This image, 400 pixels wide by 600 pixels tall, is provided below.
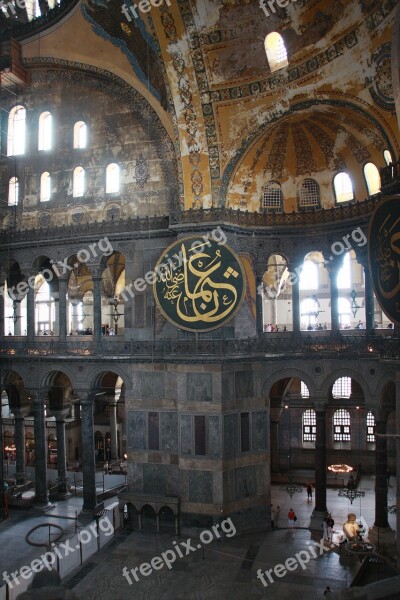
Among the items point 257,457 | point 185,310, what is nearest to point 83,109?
point 185,310

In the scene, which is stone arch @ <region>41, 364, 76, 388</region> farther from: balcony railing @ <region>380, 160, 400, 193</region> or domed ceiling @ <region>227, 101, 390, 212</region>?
balcony railing @ <region>380, 160, 400, 193</region>

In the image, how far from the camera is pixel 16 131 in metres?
19.9

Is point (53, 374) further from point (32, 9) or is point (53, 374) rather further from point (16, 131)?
point (32, 9)

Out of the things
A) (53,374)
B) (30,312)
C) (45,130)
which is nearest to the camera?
(53,374)

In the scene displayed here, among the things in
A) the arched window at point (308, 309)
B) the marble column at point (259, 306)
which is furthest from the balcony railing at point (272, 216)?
the arched window at point (308, 309)

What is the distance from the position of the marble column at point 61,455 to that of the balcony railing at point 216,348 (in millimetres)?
3608

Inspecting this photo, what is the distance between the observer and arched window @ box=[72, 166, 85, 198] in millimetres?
18641

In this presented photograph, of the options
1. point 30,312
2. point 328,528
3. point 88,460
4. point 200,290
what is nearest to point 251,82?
point 200,290

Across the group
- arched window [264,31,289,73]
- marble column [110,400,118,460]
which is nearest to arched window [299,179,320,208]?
arched window [264,31,289,73]

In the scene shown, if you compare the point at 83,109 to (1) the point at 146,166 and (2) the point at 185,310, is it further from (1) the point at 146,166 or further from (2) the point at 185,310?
(2) the point at 185,310

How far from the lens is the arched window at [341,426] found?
23.4 m

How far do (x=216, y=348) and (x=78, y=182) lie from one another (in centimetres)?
769

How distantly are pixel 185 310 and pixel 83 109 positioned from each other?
823 cm

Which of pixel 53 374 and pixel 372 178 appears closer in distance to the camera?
pixel 372 178
